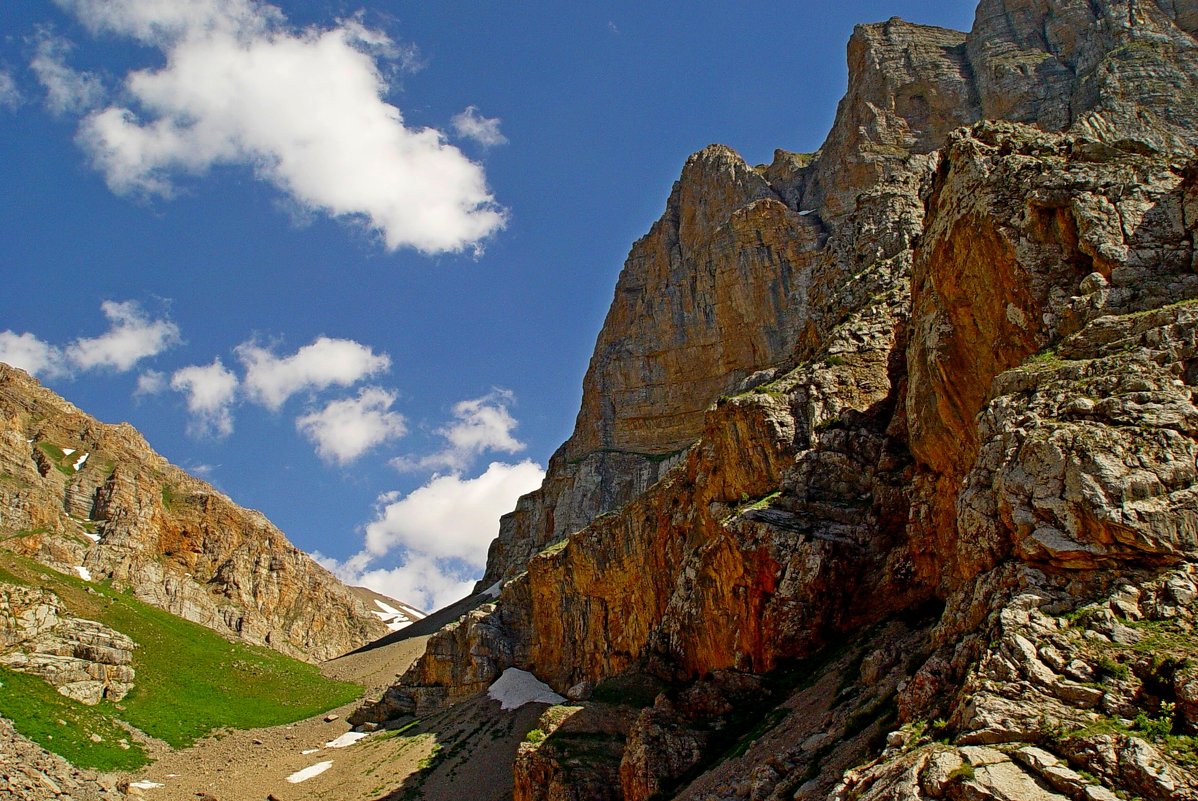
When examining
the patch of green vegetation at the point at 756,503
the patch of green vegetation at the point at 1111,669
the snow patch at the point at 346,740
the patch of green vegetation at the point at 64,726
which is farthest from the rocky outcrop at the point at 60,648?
the patch of green vegetation at the point at 1111,669

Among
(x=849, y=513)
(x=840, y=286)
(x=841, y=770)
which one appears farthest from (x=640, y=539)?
(x=841, y=770)

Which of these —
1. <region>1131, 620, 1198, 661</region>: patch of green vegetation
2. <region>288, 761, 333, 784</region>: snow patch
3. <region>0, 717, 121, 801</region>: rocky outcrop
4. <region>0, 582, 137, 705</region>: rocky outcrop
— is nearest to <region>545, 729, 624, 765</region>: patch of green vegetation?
<region>1131, 620, 1198, 661</region>: patch of green vegetation

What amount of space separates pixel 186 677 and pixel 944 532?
87.1m

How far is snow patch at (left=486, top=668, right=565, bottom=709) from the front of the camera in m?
71.2

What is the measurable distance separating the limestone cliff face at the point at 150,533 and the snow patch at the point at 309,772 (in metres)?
57.9

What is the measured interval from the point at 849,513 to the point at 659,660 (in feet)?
45.2

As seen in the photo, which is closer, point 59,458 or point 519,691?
point 519,691

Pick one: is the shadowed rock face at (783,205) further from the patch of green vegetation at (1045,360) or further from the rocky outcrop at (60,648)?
the patch of green vegetation at (1045,360)

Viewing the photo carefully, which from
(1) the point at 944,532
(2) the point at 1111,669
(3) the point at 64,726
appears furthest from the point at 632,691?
(3) the point at 64,726

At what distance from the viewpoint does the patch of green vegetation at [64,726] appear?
202 feet

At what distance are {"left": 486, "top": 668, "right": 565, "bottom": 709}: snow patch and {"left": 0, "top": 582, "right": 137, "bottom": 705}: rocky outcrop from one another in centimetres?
3502

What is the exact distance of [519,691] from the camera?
244 feet

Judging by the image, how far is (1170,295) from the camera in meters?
22.0

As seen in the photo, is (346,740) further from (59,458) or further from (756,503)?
(59,458)
